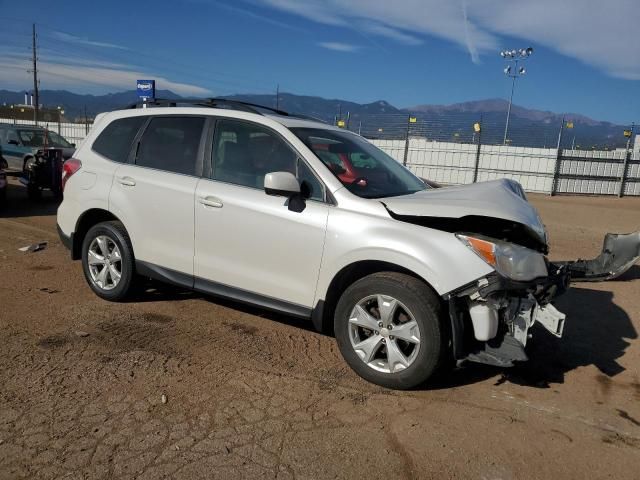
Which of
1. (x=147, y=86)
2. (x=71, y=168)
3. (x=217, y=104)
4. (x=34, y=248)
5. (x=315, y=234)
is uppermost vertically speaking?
(x=147, y=86)

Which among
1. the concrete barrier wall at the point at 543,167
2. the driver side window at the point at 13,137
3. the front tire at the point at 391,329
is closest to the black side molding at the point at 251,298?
the front tire at the point at 391,329

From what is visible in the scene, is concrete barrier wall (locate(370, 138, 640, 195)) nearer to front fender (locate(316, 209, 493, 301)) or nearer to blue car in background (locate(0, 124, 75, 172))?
blue car in background (locate(0, 124, 75, 172))

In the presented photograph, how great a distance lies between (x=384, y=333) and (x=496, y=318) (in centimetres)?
73

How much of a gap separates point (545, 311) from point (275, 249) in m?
1.94

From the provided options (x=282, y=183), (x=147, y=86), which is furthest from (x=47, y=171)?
(x=282, y=183)

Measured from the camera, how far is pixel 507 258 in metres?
3.34

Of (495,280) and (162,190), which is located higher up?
(162,190)

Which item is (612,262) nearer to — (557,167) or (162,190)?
(162,190)

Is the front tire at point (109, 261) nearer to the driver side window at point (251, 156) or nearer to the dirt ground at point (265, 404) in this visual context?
the dirt ground at point (265, 404)

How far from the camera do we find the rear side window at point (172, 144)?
463 centimetres

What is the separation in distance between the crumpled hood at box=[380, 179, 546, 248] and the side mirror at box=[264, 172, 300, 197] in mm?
638

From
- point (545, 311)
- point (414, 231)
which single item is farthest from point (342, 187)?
point (545, 311)

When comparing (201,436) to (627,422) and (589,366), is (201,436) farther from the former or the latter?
(589,366)

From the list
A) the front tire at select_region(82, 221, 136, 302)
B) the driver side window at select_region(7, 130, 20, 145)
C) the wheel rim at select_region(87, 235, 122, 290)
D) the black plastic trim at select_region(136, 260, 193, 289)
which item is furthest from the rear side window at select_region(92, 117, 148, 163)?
the driver side window at select_region(7, 130, 20, 145)
